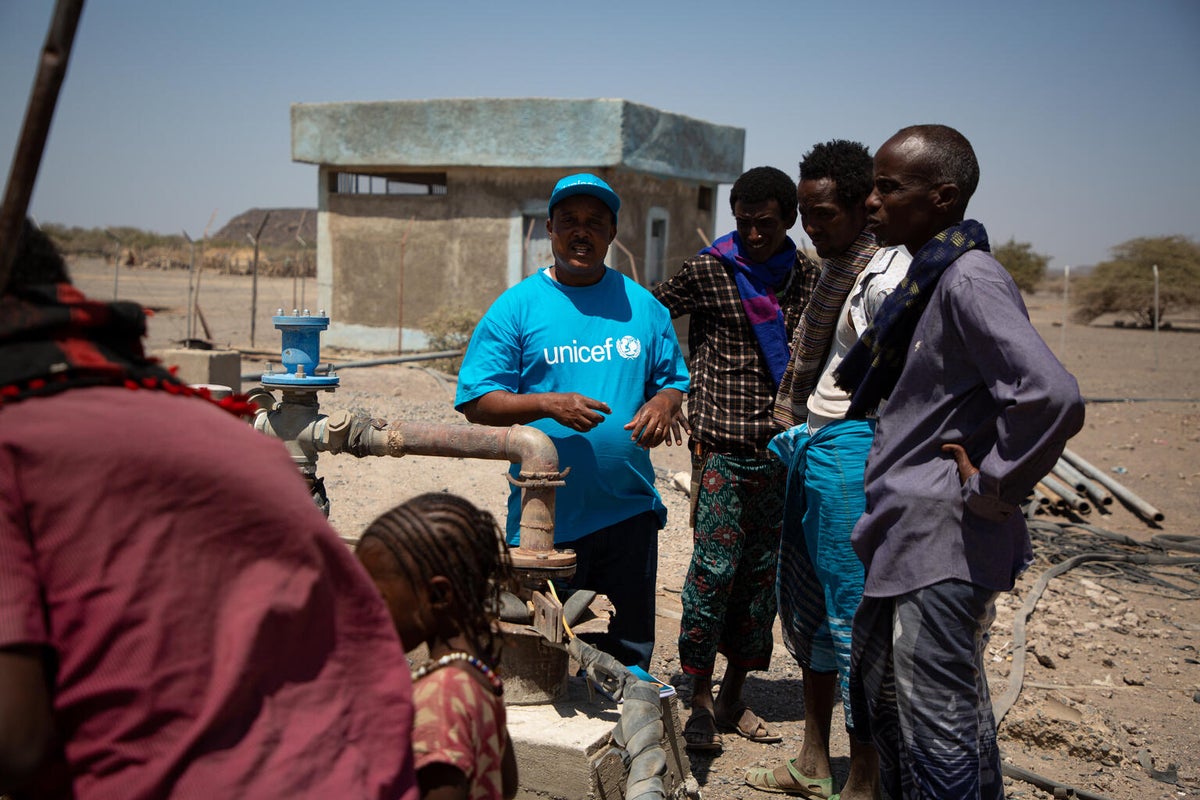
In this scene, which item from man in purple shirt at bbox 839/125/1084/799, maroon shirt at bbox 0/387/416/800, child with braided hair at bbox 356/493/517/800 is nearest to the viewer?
maroon shirt at bbox 0/387/416/800

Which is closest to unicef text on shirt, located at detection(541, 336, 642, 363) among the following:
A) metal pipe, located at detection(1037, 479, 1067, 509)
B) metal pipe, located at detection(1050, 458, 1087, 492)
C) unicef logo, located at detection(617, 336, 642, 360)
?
unicef logo, located at detection(617, 336, 642, 360)

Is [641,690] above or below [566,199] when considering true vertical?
below

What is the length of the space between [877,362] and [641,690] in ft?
3.58

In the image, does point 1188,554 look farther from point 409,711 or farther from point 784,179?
point 409,711

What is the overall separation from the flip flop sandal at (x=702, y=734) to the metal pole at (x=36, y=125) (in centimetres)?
303

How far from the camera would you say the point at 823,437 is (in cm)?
311

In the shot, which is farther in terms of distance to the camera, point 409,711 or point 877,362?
point 877,362

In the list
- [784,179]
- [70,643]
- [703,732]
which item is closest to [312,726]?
[70,643]

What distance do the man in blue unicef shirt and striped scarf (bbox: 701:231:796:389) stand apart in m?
0.61

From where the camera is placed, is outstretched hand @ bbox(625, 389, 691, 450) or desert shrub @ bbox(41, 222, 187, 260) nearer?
outstretched hand @ bbox(625, 389, 691, 450)

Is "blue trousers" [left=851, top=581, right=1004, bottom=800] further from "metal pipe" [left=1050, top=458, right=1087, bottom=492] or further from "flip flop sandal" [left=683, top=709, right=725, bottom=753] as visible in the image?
"metal pipe" [left=1050, top=458, right=1087, bottom=492]

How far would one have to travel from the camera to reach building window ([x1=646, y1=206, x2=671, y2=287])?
1519 cm

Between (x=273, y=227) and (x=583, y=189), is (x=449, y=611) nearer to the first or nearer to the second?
(x=583, y=189)

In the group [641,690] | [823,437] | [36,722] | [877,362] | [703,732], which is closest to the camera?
[36,722]
